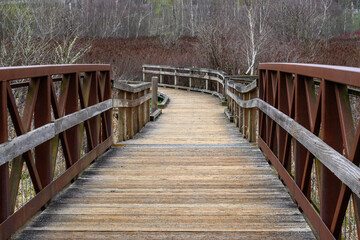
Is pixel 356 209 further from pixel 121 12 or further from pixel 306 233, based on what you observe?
pixel 121 12

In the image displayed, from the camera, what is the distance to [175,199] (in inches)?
183

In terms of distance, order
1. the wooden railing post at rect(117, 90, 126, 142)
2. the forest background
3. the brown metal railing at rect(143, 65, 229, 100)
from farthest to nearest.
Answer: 1. the brown metal railing at rect(143, 65, 229, 100)
2. the forest background
3. the wooden railing post at rect(117, 90, 126, 142)

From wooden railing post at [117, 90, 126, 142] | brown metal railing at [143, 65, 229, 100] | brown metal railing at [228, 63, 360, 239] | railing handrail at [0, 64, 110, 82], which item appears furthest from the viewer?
brown metal railing at [143, 65, 229, 100]

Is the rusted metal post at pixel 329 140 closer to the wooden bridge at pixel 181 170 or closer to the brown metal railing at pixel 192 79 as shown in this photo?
the wooden bridge at pixel 181 170

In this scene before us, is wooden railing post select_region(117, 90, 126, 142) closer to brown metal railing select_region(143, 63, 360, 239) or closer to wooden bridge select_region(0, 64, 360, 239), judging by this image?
wooden bridge select_region(0, 64, 360, 239)

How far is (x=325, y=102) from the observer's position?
10.6ft

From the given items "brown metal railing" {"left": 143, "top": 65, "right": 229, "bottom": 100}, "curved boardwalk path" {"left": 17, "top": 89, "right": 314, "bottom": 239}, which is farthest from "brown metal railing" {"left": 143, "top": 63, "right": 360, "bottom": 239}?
"brown metal railing" {"left": 143, "top": 65, "right": 229, "bottom": 100}

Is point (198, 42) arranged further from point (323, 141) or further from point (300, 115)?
point (323, 141)

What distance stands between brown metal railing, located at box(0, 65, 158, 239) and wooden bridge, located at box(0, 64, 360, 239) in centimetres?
1

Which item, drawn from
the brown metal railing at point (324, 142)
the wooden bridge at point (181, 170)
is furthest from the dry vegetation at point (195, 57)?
the brown metal railing at point (324, 142)

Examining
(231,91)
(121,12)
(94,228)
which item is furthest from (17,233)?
(121,12)

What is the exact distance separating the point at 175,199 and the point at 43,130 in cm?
142

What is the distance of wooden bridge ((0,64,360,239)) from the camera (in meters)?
3.29

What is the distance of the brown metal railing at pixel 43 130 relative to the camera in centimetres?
342
